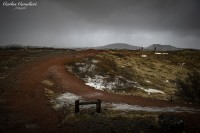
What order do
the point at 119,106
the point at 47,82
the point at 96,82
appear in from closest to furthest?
1. the point at 119,106
2. the point at 47,82
3. the point at 96,82

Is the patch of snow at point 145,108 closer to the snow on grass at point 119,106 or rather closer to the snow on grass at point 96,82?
the snow on grass at point 119,106

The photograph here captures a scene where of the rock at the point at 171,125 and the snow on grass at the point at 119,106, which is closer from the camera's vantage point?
the rock at the point at 171,125

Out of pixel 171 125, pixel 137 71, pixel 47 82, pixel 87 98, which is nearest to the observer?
pixel 171 125

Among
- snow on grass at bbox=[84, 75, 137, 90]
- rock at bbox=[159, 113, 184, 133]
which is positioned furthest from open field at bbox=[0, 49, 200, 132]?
snow on grass at bbox=[84, 75, 137, 90]

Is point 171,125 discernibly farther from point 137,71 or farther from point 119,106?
point 137,71

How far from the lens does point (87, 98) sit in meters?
23.3

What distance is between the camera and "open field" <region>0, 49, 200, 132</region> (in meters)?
15.1

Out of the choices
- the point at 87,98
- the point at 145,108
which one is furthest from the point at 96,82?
the point at 145,108

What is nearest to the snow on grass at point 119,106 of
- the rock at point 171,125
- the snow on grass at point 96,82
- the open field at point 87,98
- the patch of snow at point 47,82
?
the open field at point 87,98

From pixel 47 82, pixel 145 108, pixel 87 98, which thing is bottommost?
pixel 145 108

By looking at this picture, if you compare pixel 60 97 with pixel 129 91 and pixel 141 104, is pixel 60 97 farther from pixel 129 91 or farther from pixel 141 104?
pixel 129 91

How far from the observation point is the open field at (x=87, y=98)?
49.7 feet

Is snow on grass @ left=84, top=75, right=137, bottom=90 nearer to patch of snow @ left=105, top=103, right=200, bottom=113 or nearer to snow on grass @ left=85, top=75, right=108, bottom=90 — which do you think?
snow on grass @ left=85, top=75, right=108, bottom=90

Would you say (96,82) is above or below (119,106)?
above
